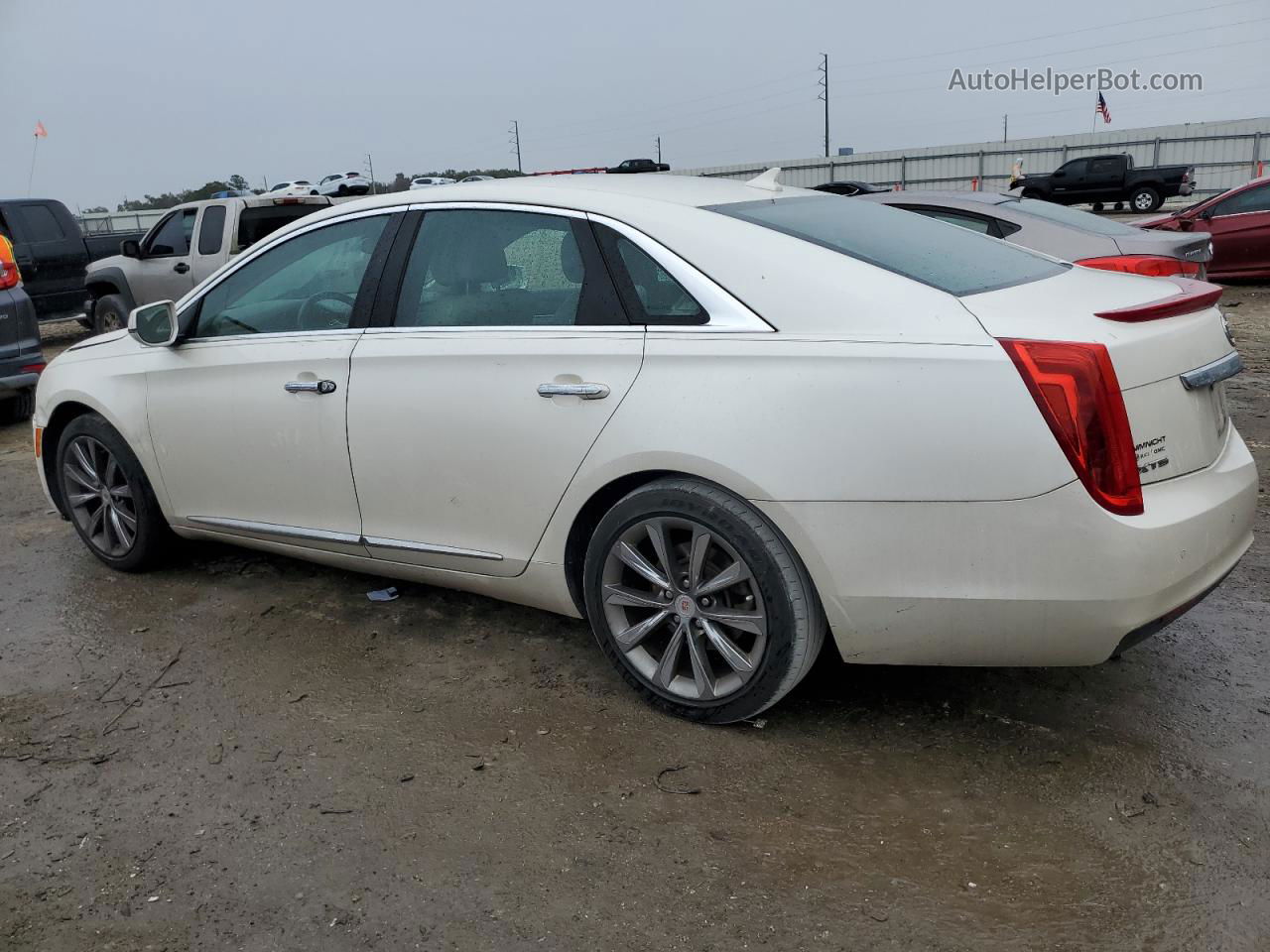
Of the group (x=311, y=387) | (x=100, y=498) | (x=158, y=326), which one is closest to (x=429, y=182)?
(x=100, y=498)

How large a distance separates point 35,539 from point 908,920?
491 centimetres

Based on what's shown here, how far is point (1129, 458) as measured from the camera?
8.84 ft

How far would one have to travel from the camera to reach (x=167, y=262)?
11.8 metres

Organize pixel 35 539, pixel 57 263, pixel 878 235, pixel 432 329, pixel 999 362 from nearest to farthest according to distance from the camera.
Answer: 1. pixel 999 362
2. pixel 878 235
3. pixel 432 329
4. pixel 35 539
5. pixel 57 263

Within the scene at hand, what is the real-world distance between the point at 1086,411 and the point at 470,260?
206 centimetres

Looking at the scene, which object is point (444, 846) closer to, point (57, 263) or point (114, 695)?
point (114, 695)

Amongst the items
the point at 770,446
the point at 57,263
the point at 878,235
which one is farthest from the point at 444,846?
the point at 57,263

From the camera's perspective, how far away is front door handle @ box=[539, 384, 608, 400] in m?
3.21

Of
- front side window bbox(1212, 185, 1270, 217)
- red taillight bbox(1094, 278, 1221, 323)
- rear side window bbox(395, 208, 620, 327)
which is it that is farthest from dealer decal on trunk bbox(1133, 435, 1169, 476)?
front side window bbox(1212, 185, 1270, 217)

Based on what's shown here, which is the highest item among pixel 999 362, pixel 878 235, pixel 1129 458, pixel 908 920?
pixel 878 235

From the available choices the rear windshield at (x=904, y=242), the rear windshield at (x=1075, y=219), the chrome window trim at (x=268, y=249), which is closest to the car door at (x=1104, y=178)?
the rear windshield at (x=1075, y=219)

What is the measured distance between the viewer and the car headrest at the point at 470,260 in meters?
3.66

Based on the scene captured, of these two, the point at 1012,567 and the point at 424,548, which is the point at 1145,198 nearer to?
the point at 424,548

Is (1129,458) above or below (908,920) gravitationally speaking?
above
